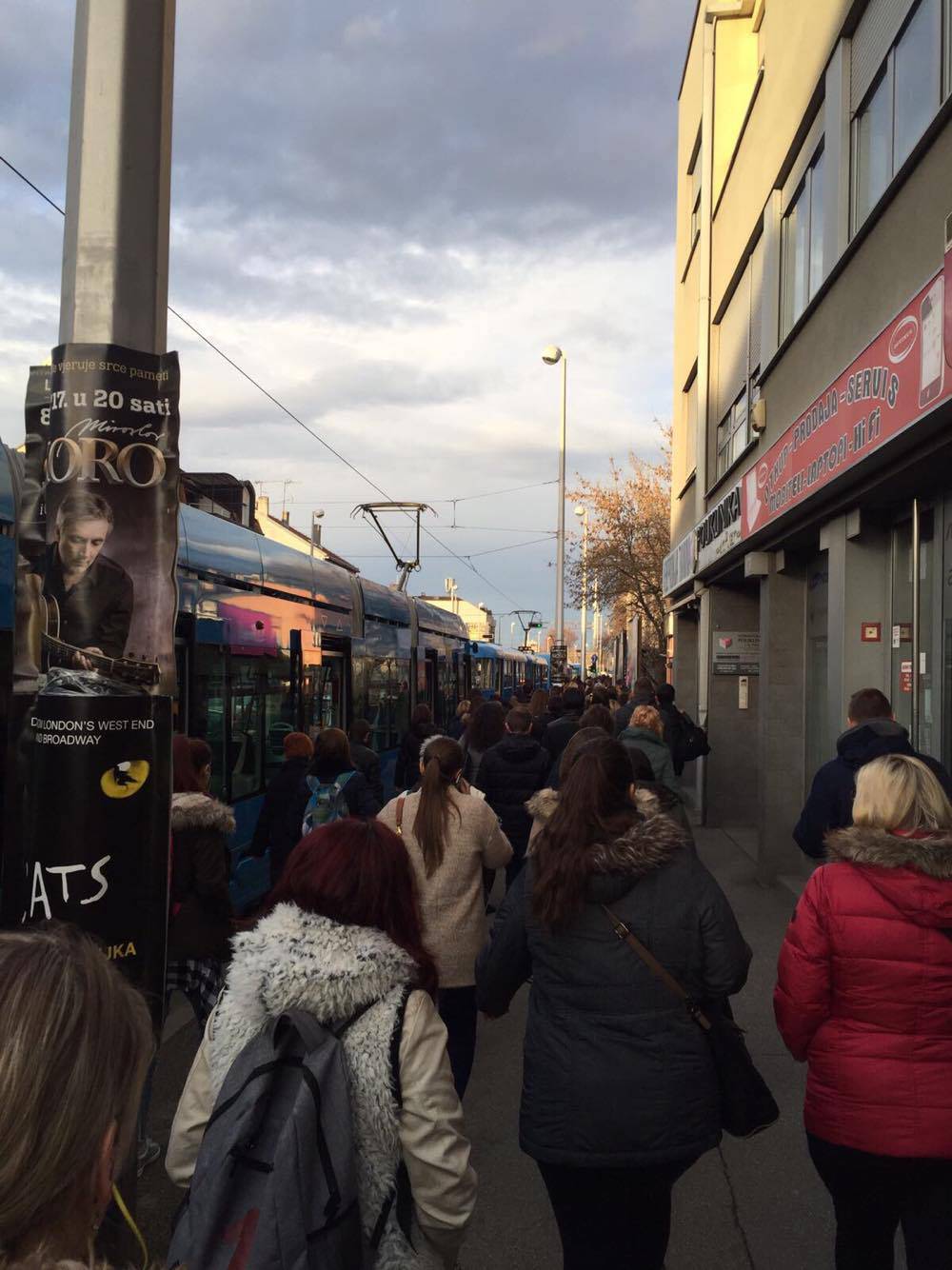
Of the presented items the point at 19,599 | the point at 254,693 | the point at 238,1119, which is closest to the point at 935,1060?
the point at 238,1119

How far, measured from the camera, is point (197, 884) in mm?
4844

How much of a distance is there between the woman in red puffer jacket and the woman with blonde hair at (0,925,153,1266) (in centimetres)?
226

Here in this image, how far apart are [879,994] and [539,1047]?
3.04ft

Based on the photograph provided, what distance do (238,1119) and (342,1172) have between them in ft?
0.71

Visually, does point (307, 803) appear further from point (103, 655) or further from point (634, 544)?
point (634, 544)

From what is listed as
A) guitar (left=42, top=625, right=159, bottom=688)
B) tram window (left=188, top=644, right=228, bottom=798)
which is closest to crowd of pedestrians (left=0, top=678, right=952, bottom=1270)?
guitar (left=42, top=625, right=159, bottom=688)

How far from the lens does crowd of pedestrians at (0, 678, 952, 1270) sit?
3.96 feet

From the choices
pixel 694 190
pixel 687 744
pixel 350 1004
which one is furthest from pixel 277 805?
pixel 694 190

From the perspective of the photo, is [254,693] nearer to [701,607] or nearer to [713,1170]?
[713,1170]

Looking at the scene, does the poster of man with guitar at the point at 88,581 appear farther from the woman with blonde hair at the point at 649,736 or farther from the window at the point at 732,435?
the window at the point at 732,435

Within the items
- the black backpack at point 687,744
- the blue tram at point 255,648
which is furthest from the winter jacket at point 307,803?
the black backpack at point 687,744

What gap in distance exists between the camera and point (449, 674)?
23.3m

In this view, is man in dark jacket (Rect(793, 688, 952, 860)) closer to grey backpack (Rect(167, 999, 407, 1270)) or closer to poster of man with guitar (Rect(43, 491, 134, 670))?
poster of man with guitar (Rect(43, 491, 134, 670))

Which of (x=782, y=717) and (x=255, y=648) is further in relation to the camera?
(x=782, y=717)
